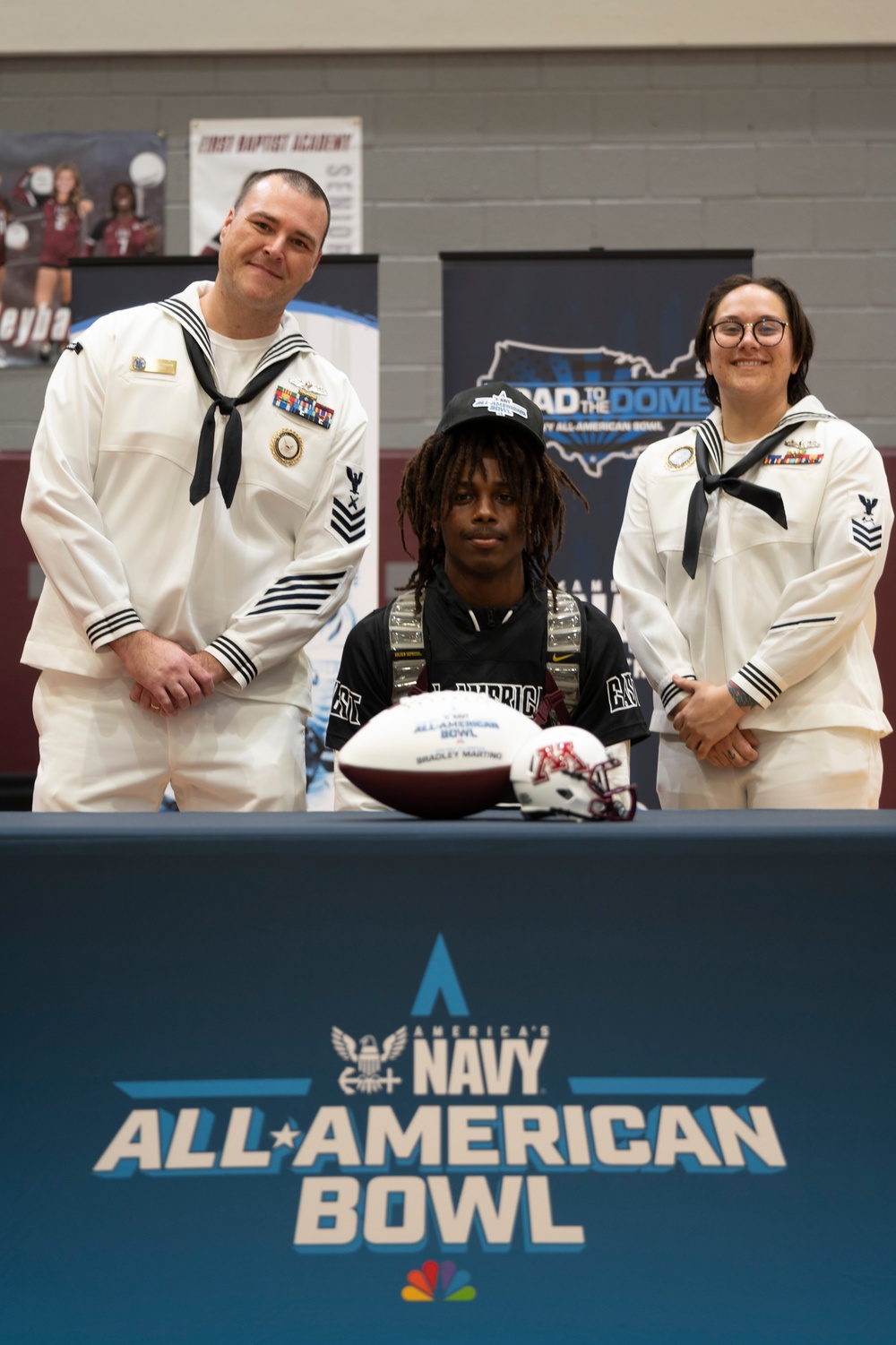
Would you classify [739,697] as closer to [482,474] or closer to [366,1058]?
[482,474]

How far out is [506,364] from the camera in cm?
431

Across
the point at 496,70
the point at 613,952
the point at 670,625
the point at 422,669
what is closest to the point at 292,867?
the point at 613,952

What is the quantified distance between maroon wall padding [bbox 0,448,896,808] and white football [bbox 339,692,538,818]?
322cm

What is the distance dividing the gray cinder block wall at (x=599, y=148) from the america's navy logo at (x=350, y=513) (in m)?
2.74

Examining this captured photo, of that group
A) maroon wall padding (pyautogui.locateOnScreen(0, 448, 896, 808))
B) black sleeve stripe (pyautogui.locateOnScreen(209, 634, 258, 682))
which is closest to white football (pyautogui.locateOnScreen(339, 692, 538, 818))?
black sleeve stripe (pyautogui.locateOnScreen(209, 634, 258, 682))

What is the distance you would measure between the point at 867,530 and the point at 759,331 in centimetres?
47

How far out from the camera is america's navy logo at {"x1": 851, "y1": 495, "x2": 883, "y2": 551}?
2.42 metres

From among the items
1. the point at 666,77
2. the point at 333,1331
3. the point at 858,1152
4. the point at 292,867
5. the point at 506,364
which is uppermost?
the point at 666,77

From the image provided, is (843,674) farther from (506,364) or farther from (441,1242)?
(506,364)

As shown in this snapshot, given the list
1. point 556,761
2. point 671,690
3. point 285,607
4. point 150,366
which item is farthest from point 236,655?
point 556,761

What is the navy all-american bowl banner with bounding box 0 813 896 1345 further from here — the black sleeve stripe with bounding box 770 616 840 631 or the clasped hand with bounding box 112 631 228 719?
the black sleeve stripe with bounding box 770 616 840 631

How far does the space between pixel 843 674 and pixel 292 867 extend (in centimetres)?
149

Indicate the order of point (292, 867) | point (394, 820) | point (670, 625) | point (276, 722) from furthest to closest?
point (670, 625) < point (276, 722) < point (394, 820) < point (292, 867)

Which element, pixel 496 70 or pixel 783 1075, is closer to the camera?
pixel 783 1075
